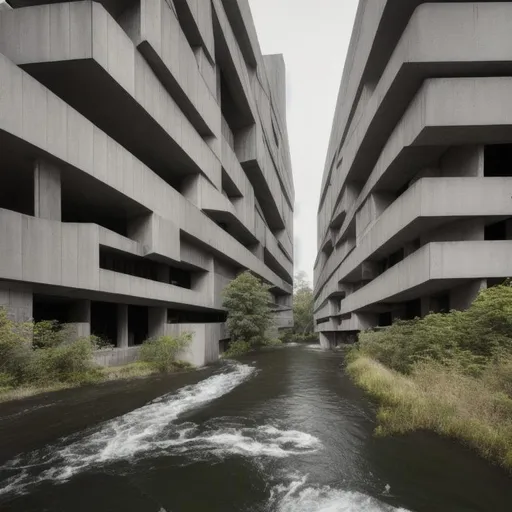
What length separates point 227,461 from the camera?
7.46m

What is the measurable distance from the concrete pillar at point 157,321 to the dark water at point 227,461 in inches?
477

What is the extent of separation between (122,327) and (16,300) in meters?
8.52

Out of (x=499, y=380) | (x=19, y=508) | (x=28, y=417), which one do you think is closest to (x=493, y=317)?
(x=499, y=380)

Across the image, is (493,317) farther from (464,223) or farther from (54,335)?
(54,335)

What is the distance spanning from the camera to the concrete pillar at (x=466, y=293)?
15484mm

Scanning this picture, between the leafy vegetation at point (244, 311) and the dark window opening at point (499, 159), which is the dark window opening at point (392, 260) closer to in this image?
the dark window opening at point (499, 159)

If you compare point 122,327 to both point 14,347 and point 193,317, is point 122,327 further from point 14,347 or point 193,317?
point 193,317

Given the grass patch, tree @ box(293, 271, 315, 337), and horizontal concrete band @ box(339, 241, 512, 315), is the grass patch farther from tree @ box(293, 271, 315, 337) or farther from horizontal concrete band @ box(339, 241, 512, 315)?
tree @ box(293, 271, 315, 337)

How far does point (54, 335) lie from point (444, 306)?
19.3 m

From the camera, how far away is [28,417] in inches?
410

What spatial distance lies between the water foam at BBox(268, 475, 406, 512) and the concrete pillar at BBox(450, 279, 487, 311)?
1190cm

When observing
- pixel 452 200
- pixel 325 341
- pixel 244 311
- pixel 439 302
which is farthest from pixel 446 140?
pixel 325 341

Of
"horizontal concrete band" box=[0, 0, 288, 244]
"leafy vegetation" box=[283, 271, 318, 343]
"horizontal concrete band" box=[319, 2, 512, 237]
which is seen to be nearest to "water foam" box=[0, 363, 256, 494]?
"horizontal concrete band" box=[0, 0, 288, 244]

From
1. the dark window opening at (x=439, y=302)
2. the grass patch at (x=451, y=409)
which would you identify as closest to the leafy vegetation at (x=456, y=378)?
the grass patch at (x=451, y=409)
